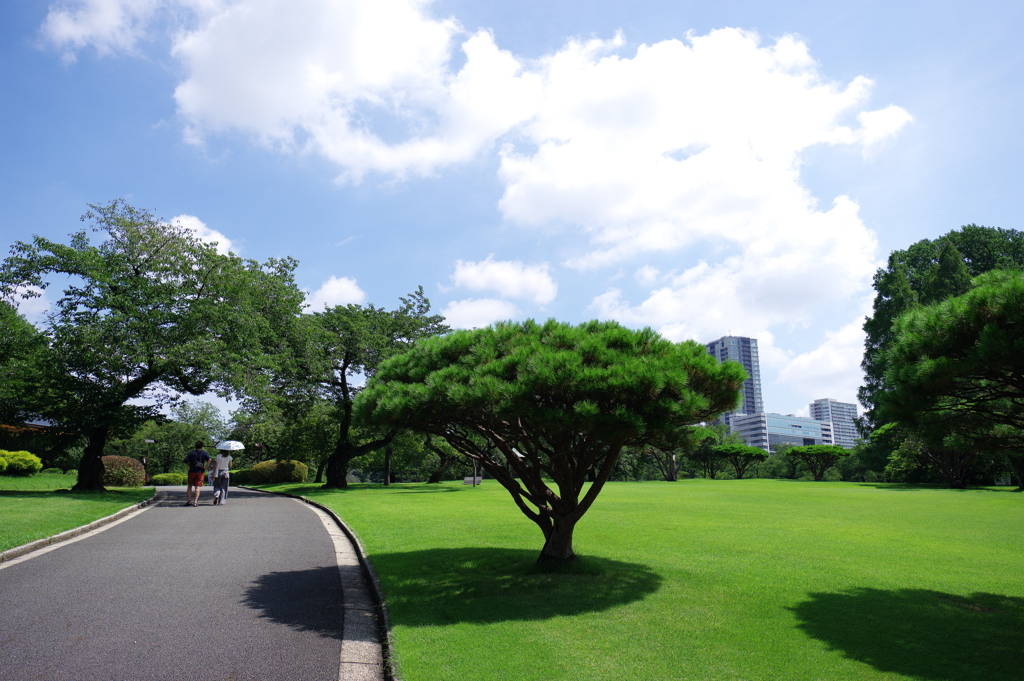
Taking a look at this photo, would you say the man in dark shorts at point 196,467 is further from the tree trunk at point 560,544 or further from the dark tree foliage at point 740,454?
the dark tree foliage at point 740,454

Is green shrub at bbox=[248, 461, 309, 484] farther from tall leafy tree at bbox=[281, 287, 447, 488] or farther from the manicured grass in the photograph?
the manicured grass

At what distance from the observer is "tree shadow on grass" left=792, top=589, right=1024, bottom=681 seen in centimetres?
511

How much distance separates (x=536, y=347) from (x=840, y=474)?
5535 centimetres

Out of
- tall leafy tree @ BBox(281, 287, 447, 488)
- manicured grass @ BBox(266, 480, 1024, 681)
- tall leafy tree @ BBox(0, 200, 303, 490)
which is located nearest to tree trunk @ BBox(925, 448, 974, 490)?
manicured grass @ BBox(266, 480, 1024, 681)

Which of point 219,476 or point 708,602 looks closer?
point 708,602

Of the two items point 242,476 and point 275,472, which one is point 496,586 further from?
point 242,476

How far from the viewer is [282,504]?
62.9 ft

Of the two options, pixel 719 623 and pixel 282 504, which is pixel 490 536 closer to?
pixel 719 623

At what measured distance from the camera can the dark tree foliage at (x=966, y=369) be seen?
5.93m

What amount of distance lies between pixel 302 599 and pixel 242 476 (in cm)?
3865

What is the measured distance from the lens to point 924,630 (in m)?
6.03

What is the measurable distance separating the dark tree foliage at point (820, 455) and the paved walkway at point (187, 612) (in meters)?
48.0

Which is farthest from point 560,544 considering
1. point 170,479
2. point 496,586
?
point 170,479

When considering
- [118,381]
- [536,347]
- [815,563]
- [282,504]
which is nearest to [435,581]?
[536,347]
